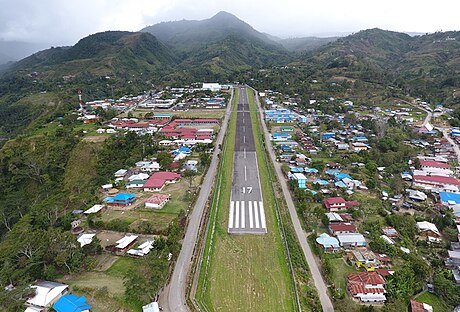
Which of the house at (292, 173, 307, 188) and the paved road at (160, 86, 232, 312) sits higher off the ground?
the house at (292, 173, 307, 188)

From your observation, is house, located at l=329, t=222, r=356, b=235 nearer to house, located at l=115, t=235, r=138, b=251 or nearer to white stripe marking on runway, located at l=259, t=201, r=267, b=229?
white stripe marking on runway, located at l=259, t=201, r=267, b=229

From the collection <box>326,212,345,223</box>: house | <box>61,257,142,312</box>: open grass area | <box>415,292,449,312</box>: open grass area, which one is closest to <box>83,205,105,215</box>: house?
<box>61,257,142,312</box>: open grass area

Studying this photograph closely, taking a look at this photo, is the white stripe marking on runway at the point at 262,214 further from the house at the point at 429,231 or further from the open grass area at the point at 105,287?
the house at the point at 429,231

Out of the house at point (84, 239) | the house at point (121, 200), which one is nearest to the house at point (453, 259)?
the house at point (84, 239)

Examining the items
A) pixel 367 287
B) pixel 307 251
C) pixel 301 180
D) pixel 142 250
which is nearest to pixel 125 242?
pixel 142 250

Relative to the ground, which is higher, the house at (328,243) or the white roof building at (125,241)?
the white roof building at (125,241)
